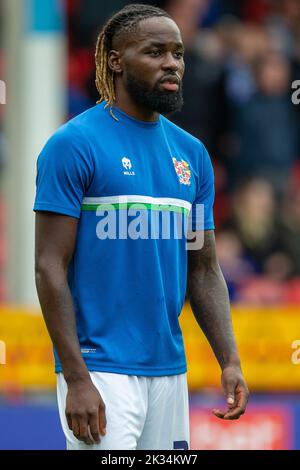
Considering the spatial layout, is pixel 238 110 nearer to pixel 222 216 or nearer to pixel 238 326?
pixel 222 216

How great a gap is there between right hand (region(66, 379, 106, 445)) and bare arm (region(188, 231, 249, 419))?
55 cm

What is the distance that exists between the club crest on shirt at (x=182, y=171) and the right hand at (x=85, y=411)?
0.81m

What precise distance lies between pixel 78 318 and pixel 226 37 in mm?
6621

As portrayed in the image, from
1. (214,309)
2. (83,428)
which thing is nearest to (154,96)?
(214,309)

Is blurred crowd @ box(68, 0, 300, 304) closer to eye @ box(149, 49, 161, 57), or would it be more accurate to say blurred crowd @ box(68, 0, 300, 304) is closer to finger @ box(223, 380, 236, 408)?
finger @ box(223, 380, 236, 408)

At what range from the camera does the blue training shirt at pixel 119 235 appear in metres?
3.65

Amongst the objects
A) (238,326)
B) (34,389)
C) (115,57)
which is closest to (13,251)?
(34,389)

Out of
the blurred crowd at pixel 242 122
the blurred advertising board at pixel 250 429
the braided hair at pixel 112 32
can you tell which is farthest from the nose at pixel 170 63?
the blurred crowd at pixel 242 122

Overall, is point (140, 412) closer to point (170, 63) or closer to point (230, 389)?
point (230, 389)

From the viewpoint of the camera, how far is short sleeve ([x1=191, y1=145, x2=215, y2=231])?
13.3 ft

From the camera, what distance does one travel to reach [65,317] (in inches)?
142

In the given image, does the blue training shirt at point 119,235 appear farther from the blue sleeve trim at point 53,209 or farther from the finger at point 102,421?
the finger at point 102,421

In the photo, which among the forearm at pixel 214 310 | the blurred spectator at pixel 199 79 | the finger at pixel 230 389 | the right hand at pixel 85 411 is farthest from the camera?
the blurred spectator at pixel 199 79

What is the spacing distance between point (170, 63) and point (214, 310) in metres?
0.92
